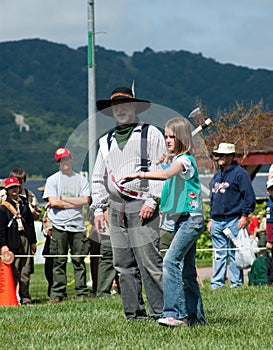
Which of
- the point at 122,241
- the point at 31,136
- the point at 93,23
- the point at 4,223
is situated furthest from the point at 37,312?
the point at 31,136

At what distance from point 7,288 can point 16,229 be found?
2.82 feet

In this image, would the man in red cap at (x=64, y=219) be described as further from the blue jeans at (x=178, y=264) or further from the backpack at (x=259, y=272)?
the blue jeans at (x=178, y=264)

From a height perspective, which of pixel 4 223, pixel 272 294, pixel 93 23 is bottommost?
pixel 272 294

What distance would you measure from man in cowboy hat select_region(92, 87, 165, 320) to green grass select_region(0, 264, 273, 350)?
1.27ft

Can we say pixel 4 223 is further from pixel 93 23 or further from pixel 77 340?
pixel 93 23

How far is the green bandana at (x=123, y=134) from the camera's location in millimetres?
7844

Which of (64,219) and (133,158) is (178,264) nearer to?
(133,158)

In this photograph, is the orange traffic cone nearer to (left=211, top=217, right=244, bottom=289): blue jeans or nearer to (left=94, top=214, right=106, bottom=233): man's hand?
(left=211, top=217, right=244, bottom=289): blue jeans

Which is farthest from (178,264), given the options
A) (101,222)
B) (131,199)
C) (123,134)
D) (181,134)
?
(123,134)

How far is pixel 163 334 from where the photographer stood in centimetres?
689

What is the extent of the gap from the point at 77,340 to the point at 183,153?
180 centimetres

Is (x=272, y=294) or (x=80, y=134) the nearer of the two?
(x=80, y=134)

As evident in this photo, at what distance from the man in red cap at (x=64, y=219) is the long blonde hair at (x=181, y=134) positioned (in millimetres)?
5128

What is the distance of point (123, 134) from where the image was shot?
7875 mm
